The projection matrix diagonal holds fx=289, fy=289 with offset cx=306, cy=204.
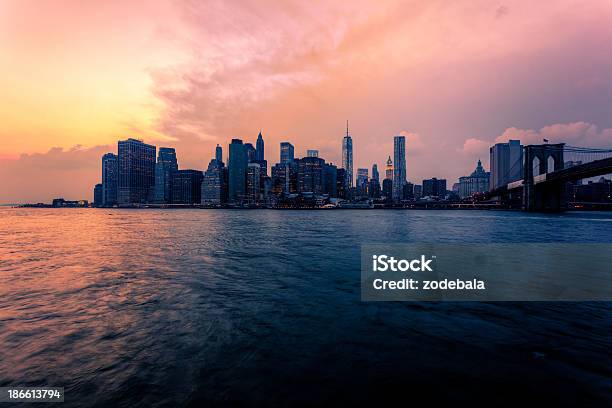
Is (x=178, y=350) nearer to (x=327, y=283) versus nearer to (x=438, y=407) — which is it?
(x=438, y=407)

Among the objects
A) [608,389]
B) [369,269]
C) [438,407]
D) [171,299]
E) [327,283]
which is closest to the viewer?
[438,407]

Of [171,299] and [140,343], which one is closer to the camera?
[140,343]

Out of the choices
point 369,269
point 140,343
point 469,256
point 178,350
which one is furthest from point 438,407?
point 469,256

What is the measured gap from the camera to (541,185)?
10519 cm

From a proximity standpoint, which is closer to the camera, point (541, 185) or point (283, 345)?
point (283, 345)

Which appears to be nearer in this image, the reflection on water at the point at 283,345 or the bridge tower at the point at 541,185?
the reflection on water at the point at 283,345

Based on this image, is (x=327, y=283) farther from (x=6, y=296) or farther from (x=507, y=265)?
(x=6, y=296)

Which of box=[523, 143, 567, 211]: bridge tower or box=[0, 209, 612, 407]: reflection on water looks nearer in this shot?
box=[0, 209, 612, 407]: reflection on water

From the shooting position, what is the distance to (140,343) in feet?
28.7

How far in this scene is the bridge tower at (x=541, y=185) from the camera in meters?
106

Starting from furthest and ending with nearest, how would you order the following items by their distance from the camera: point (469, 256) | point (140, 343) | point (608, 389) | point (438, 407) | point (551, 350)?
1. point (469, 256)
2. point (140, 343)
3. point (551, 350)
4. point (608, 389)
5. point (438, 407)

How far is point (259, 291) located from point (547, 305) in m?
12.6

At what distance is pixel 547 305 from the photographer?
1201cm

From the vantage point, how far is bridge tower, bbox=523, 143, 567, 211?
106312mm
